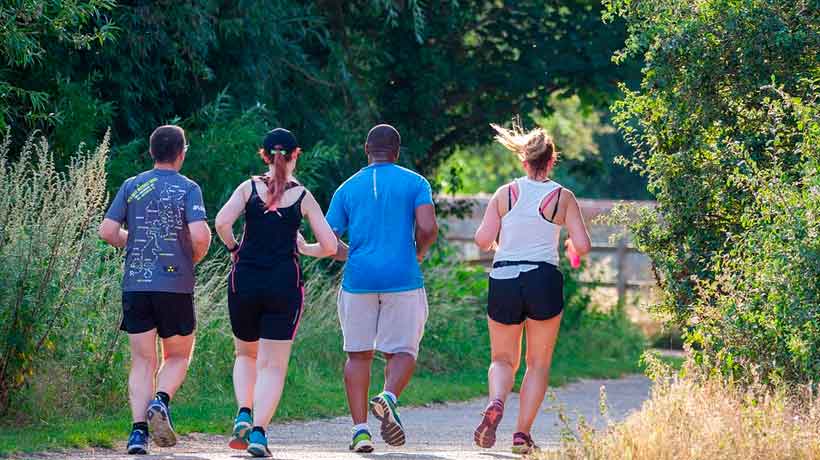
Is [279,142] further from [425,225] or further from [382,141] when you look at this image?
[425,225]

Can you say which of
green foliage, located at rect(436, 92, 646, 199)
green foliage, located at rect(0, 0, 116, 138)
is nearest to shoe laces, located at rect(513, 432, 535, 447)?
green foliage, located at rect(436, 92, 646, 199)

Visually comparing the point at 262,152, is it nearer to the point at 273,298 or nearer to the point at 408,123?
the point at 273,298

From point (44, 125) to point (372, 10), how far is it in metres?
6.20

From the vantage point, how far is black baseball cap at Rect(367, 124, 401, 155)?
8.69 metres

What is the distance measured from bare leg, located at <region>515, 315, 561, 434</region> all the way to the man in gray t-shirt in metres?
2.08

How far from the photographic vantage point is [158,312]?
8.27m

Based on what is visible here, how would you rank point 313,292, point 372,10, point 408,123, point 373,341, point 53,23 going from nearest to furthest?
point 373,341 → point 53,23 → point 313,292 → point 372,10 → point 408,123

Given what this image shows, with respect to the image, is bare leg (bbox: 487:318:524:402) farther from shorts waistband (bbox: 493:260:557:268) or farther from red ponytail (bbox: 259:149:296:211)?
red ponytail (bbox: 259:149:296:211)

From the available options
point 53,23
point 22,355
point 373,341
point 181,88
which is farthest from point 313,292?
point 373,341

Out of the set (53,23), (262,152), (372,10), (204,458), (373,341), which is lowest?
(204,458)

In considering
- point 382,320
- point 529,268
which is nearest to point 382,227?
point 382,320

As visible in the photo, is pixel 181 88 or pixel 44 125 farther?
pixel 181 88

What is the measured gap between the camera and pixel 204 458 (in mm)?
7914

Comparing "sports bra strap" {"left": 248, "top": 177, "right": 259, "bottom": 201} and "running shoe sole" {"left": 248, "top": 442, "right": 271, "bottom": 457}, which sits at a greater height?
"sports bra strap" {"left": 248, "top": 177, "right": 259, "bottom": 201}
